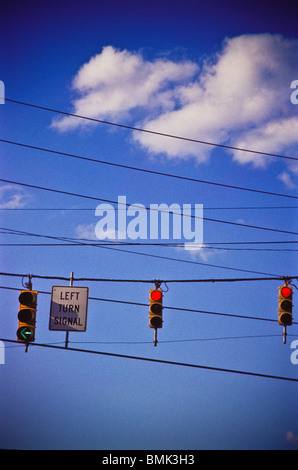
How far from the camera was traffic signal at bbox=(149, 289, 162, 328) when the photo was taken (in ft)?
46.0

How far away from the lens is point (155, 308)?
1410 centimetres

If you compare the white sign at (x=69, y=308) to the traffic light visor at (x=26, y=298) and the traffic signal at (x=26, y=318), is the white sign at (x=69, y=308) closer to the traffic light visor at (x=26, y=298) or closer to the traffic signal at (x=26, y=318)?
the traffic signal at (x=26, y=318)

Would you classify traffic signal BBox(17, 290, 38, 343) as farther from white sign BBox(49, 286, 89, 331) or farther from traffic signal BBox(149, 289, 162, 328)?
traffic signal BBox(149, 289, 162, 328)

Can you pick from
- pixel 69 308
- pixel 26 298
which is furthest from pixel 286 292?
pixel 26 298

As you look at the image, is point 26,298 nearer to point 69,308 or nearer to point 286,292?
point 69,308

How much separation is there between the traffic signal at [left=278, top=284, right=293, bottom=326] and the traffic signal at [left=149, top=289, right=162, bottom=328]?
349 cm

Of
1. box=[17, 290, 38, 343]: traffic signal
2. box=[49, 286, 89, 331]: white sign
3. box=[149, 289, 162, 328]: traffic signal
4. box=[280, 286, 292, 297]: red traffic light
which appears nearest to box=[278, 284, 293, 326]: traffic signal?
box=[280, 286, 292, 297]: red traffic light

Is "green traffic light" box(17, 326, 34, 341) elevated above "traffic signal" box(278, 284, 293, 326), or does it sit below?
below

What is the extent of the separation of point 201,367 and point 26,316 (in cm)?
570

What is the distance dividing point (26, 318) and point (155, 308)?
3820 millimetres
